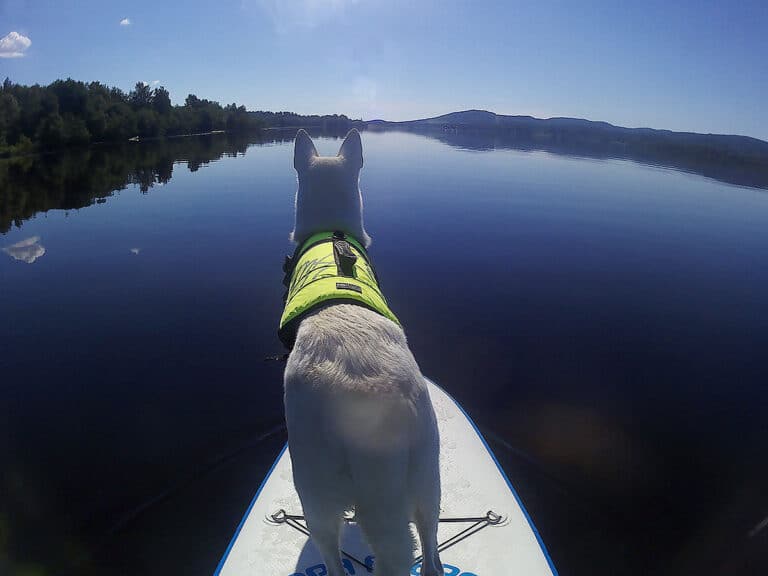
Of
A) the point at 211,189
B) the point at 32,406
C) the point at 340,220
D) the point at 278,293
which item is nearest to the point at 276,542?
the point at 340,220

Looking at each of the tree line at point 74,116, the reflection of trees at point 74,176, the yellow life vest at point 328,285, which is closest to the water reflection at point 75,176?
the reflection of trees at point 74,176

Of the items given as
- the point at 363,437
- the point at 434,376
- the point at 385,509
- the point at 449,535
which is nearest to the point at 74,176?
the point at 434,376

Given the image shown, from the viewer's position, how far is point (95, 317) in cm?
1075

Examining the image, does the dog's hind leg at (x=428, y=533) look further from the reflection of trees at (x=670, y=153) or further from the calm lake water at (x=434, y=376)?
the reflection of trees at (x=670, y=153)

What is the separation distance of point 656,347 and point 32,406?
13292 mm

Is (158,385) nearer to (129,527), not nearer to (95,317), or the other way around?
(129,527)

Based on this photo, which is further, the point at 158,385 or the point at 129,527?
the point at 158,385

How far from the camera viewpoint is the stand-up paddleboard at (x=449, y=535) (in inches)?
156

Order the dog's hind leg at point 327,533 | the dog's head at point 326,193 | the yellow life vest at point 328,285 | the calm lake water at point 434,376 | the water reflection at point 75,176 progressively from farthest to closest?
the water reflection at point 75,176 → the calm lake water at point 434,376 → the dog's head at point 326,193 → the yellow life vest at point 328,285 → the dog's hind leg at point 327,533

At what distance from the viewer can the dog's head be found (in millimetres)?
4793

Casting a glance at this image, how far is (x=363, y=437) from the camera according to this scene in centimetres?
210

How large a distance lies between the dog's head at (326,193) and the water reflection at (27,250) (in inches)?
595

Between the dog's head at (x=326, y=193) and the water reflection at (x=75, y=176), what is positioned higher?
the dog's head at (x=326, y=193)

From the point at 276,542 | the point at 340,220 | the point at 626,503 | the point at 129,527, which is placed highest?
the point at 340,220
